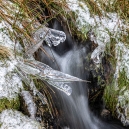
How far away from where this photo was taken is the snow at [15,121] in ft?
5.62

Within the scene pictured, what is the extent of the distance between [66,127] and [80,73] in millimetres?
657

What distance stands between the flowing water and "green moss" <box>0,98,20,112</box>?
23.7 inches

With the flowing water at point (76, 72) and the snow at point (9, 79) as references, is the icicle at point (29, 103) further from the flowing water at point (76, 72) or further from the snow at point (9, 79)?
the flowing water at point (76, 72)

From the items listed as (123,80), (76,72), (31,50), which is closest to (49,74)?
(31,50)

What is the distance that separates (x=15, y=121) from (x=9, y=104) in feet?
0.46

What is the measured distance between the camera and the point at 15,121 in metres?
1.75

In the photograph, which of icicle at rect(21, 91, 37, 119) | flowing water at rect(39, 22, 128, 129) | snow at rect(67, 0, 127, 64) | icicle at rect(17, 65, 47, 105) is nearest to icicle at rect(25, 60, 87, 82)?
icicle at rect(17, 65, 47, 105)

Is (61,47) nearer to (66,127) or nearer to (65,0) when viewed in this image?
(65,0)

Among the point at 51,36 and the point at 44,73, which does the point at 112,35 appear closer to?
the point at 51,36

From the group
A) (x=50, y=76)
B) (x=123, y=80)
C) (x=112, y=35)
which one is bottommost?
(x=50, y=76)

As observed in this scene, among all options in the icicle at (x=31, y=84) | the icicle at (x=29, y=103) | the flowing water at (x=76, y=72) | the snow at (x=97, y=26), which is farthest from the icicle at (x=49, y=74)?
the snow at (x=97, y=26)

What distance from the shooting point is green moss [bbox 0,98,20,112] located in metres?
1.76

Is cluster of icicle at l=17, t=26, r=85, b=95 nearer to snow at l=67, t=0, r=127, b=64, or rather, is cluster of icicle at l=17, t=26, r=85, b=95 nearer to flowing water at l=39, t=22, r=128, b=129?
flowing water at l=39, t=22, r=128, b=129

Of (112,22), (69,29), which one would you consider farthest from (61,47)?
(112,22)
